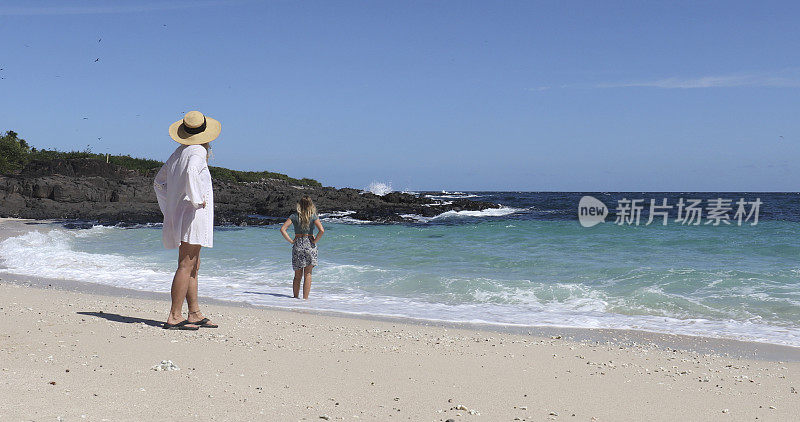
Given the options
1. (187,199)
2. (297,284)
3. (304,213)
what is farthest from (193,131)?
(297,284)

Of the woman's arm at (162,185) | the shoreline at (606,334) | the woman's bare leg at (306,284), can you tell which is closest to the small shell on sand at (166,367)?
the woman's arm at (162,185)

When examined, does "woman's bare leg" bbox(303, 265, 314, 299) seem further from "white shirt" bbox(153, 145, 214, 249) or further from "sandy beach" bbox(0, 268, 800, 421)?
"white shirt" bbox(153, 145, 214, 249)

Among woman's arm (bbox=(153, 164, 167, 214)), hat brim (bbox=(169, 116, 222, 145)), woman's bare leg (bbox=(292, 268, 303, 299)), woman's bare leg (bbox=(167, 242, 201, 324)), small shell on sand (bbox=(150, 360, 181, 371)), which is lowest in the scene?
woman's bare leg (bbox=(292, 268, 303, 299))

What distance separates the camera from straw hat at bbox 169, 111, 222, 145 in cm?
562

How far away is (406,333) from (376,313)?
1.70 metres

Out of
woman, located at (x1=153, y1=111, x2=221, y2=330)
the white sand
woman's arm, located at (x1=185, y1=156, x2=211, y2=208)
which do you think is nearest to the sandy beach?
the white sand

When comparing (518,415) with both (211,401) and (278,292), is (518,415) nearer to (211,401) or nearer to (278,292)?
(211,401)

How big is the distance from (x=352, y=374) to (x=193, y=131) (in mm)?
2791

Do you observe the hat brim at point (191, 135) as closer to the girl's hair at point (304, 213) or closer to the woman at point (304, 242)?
the woman at point (304, 242)

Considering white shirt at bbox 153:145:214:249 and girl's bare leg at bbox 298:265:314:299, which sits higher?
white shirt at bbox 153:145:214:249

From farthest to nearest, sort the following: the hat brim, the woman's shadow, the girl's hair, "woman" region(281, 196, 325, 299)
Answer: the girl's hair < "woman" region(281, 196, 325, 299) < the woman's shadow < the hat brim

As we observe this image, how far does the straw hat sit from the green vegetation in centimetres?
4711

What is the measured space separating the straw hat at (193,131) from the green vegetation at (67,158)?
155ft

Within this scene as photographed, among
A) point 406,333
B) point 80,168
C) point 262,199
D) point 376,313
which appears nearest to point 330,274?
point 376,313
